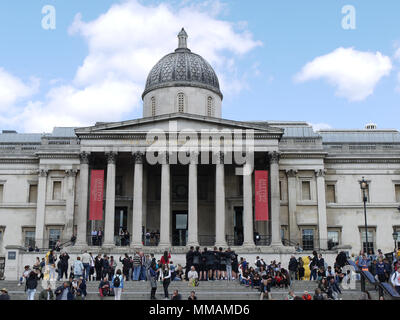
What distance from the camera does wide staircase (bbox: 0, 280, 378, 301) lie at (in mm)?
25094

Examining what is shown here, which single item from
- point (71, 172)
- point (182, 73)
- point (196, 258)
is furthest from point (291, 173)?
point (196, 258)

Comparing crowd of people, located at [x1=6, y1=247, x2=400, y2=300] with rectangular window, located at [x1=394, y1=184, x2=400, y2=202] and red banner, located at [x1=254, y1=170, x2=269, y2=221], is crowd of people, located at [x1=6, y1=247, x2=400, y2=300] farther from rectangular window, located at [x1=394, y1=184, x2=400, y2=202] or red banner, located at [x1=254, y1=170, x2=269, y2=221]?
rectangular window, located at [x1=394, y1=184, x2=400, y2=202]

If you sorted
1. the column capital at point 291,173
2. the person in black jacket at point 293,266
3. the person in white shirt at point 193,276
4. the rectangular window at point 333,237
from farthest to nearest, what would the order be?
the rectangular window at point 333,237
the column capital at point 291,173
the person in black jacket at point 293,266
the person in white shirt at point 193,276

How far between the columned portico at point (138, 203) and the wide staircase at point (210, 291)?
32.8 ft

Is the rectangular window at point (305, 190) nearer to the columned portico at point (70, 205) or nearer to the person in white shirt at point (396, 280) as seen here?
the columned portico at point (70, 205)

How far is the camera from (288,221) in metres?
45.3

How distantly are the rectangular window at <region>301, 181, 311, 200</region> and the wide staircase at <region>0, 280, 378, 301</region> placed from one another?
1754cm

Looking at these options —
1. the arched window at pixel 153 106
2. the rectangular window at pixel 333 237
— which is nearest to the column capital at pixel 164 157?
the arched window at pixel 153 106

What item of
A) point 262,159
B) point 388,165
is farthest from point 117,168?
point 388,165

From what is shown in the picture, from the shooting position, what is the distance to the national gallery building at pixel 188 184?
39812 mm

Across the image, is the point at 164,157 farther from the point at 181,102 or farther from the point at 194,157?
the point at 181,102

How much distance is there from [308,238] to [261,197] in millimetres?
8641
